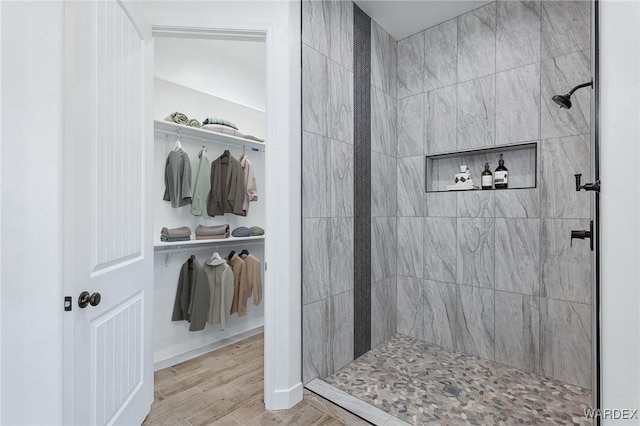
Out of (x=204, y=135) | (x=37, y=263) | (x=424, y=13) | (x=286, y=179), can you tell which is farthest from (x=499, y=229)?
(x=37, y=263)

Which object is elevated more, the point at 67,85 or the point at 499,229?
the point at 67,85

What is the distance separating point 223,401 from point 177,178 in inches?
66.5

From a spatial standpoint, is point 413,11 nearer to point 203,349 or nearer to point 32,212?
point 32,212

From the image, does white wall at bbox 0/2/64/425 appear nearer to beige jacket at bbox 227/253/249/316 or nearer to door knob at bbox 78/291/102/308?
door knob at bbox 78/291/102/308

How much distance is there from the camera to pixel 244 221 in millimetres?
3170

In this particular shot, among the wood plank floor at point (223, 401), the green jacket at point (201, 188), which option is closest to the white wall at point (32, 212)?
the wood plank floor at point (223, 401)

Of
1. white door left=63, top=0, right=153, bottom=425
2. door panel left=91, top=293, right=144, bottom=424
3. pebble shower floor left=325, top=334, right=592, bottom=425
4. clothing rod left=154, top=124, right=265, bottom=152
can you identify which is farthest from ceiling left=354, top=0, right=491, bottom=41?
pebble shower floor left=325, top=334, right=592, bottom=425

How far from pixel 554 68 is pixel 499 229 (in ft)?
4.02

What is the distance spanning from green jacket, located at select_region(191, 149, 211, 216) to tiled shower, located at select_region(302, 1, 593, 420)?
1.12 metres

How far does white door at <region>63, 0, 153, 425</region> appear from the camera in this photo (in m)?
1.11

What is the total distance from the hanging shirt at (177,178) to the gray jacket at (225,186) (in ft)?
0.82

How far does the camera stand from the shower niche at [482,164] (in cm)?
238

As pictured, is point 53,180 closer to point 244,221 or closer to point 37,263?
point 37,263

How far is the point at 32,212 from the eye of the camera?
1.01 metres
